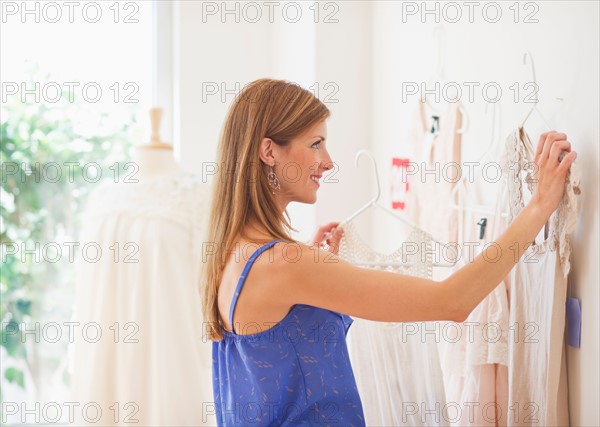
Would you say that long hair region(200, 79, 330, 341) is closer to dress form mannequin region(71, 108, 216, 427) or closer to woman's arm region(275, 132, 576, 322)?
woman's arm region(275, 132, 576, 322)

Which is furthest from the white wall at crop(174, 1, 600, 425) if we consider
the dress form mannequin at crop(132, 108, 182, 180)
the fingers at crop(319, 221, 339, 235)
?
the dress form mannequin at crop(132, 108, 182, 180)

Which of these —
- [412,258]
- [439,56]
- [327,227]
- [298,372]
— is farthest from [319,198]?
[298,372]

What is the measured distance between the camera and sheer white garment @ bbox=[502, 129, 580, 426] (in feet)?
4.42

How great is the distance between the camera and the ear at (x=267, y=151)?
127 centimetres

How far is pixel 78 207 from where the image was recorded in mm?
2924

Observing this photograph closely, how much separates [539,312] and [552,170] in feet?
0.91

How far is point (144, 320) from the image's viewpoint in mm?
2025

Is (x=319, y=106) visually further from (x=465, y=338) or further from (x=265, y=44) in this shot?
(x=265, y=44)

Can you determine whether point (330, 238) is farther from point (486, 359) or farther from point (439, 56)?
point (439, 56)

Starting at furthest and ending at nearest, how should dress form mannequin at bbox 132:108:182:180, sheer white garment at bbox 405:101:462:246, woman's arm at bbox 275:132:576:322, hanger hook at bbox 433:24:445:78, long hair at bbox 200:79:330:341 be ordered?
1. dress form mannequin at bbox 132:108:182:180
2. hanger hook at bbox 433:24:445:78
3. sheer white garment at bbox 405:101:462:246
4. long hair at bbox 200:79:330:341
5. woman's arm at bbox 275:132:576:322

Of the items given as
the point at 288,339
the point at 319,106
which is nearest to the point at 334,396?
the point at 288,339

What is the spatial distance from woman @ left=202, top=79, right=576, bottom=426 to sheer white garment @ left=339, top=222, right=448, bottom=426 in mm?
305

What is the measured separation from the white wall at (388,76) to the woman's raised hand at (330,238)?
42 centimetres

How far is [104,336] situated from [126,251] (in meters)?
0.23
